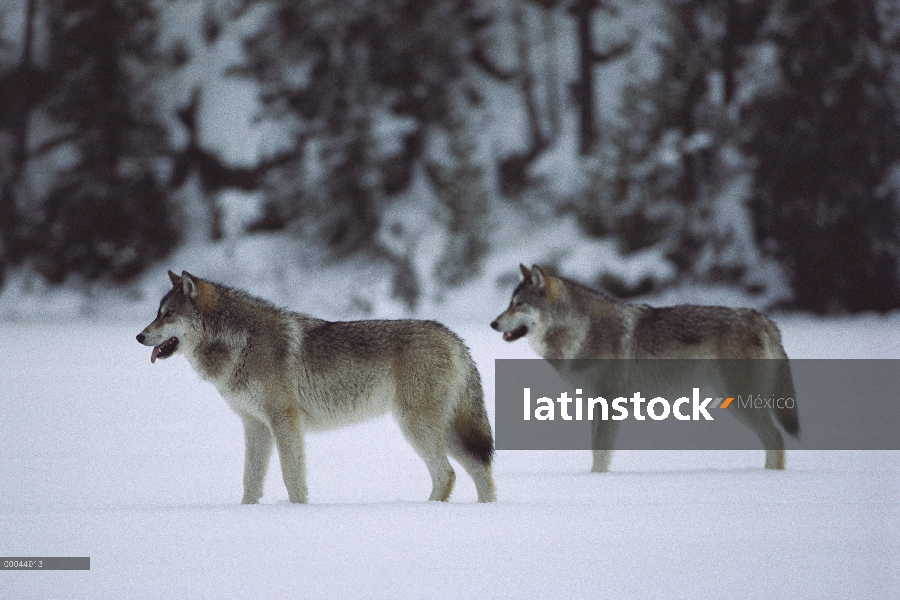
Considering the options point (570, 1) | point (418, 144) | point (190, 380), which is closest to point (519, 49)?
point (570, 1)

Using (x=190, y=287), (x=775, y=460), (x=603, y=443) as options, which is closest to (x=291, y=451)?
(x=190, y=287)

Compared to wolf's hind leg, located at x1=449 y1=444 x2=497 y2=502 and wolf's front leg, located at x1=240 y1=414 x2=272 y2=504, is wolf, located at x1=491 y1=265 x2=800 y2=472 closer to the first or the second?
wolf's hind leg, located at x1=449 y1=444 x2=497 y2=502

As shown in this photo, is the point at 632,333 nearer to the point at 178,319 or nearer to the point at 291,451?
the point at 291,451

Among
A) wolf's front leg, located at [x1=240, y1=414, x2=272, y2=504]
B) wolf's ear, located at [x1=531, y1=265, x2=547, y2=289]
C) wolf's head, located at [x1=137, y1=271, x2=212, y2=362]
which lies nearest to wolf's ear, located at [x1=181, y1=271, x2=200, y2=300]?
wolf's head, located at [x1=137, y1=271, x2=212, y2=362]

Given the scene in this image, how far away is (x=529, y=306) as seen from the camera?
7.38 metres

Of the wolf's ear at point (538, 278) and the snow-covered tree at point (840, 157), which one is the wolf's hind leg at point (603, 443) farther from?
the snow-covered tree at point (840, 157)

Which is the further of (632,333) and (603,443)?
(632,333)

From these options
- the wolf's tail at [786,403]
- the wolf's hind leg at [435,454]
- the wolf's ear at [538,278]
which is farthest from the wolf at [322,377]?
the wolf's tail at [786,403]

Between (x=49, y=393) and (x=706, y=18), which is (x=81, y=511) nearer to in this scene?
(x=49, y=393)

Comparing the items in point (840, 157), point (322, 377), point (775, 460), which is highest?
point (840, 157)

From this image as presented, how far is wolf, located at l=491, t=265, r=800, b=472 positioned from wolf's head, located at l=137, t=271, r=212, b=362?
2.22 meters

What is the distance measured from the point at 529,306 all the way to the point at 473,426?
1886 millimetres

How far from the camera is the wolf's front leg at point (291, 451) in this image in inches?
216

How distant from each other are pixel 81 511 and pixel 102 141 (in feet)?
71.5
